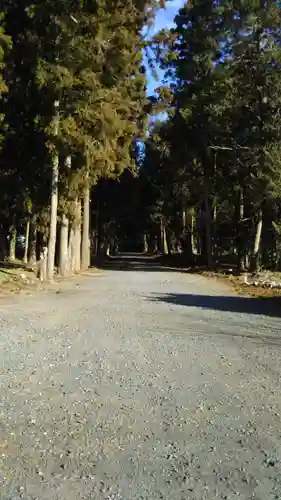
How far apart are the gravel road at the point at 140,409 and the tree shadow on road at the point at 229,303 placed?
7.00 feet

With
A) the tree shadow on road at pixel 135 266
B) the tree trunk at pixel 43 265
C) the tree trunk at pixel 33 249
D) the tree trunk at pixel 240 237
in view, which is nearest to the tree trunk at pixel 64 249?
the tree trunk at pixel 43 265

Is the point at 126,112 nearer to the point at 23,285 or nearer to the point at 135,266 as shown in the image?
the point at 23,285

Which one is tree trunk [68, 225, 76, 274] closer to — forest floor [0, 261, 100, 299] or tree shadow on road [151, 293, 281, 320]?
forest floor [0, 261, 100, 299]

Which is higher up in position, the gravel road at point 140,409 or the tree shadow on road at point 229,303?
the tree shadow on road at point 229,303

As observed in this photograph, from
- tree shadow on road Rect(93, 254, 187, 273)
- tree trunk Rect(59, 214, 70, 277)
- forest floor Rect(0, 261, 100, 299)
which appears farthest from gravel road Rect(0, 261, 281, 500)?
tree shadow on road Rect(93, 254, 187, 273)

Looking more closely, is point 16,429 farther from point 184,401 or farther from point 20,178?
point 20,178

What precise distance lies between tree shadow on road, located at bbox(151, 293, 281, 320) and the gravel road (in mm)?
2134

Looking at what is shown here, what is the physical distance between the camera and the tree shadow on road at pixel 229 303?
49.0 feet

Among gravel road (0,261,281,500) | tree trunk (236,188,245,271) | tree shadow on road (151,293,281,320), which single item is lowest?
gravel road (0,261,281,500)

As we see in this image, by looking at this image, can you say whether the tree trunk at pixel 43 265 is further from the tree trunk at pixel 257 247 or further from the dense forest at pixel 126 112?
the tree trunk at pixel 257 247

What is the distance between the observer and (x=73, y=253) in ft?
99.0

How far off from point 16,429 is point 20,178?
2077 centimetres

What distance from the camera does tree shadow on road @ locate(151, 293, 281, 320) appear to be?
49.0 feet

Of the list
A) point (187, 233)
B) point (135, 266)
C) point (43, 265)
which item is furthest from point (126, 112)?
point (187, 233)
